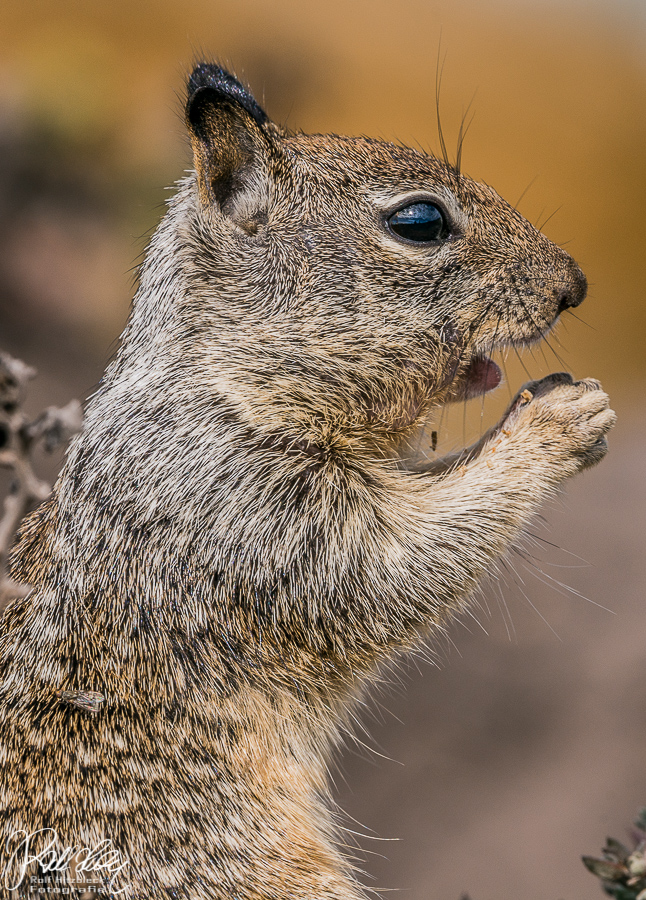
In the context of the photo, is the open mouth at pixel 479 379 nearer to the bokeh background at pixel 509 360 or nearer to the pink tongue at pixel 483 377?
the pink tongue at pixel 483 377

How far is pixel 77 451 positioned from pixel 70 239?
13.4ft

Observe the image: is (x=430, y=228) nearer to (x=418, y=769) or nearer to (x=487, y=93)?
(x=418, y=769)

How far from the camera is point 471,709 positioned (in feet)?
13.3

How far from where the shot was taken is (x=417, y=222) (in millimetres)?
2230

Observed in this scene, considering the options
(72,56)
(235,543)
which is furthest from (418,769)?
(72,56)

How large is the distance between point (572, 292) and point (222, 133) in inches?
41.3

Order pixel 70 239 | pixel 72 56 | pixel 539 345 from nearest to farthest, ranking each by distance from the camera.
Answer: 1. pixel 539 345
2. pixel 72 56
3. pixel 70 239

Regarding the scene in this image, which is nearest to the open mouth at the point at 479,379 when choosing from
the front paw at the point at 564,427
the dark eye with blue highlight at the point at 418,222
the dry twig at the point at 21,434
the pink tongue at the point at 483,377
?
the pink tongue at the point at 483,377

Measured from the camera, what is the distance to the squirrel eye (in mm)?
2227

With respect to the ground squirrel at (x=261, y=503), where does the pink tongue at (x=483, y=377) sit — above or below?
above

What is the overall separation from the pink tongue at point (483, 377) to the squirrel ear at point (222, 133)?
0.80 metres

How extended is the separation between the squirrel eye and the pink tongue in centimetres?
36

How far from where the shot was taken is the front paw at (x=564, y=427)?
90.1 inches

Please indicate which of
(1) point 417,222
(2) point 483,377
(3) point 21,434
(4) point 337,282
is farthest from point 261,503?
(3) point 21,434
